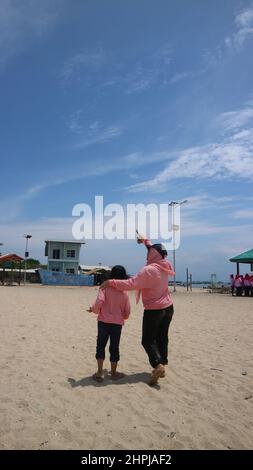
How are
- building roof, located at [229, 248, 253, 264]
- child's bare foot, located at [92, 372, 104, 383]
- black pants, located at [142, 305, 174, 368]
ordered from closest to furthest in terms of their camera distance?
black pants, located at [142, 305, 174, 368] < child's bare foot, located at [92, 372, 104, 383] < building roof, located at [229, 248, 253, 264]

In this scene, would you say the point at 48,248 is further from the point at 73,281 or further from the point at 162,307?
the point at 162,307

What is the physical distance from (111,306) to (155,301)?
0.65m

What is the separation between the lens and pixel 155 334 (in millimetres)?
5379

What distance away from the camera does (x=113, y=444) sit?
144 inches

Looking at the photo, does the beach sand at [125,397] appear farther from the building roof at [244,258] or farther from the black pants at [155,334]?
the building roof at [244,258]

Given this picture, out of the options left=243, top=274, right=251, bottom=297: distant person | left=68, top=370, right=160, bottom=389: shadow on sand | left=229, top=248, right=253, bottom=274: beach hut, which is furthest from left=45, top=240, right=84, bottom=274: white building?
left=68, top=370, right=160, bottom=389: shadow on sand

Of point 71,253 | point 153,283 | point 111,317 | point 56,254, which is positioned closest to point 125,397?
point 111,317

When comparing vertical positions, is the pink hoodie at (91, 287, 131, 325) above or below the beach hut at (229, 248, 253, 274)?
below

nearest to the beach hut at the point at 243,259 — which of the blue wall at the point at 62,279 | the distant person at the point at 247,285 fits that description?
the distant person at the point at 247,285

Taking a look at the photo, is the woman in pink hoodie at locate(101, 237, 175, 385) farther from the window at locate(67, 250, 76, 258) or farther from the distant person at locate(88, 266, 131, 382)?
the window at locate(67, 250, 76, 258)

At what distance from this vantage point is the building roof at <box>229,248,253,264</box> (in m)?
29.8

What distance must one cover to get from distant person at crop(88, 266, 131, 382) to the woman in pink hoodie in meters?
0.26

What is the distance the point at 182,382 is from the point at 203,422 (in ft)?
4.35
